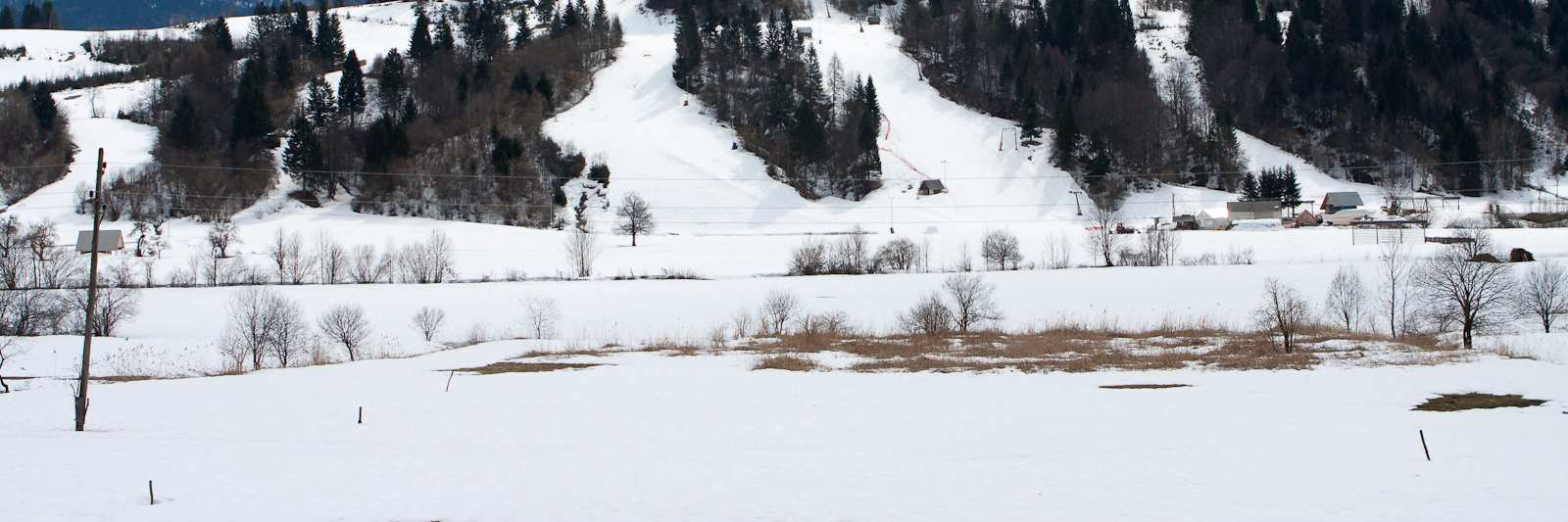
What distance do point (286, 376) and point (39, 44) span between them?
5300 inches

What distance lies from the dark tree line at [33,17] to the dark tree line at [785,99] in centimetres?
10557

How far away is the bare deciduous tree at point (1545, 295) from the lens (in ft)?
140

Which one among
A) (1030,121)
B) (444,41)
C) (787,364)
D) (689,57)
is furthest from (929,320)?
(444,41)

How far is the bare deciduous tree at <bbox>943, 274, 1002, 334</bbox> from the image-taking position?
1864 inches

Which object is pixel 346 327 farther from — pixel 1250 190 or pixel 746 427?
pixel 1250 190

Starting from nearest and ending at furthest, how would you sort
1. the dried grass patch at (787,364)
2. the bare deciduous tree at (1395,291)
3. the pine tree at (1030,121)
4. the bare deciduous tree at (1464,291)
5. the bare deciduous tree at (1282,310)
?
1. the dried grass patch at (787,364)
2. the bare deciduous tree at (1282,310)
3. the bare deciduous tree at (1464,291)
4. the bare deciduous tree at (1395,291)
5. the pine tree at (1030,121)

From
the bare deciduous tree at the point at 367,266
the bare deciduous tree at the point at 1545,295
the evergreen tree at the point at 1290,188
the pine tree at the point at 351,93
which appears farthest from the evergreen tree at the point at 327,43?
the bare deciduous tree at the point at 1545,295

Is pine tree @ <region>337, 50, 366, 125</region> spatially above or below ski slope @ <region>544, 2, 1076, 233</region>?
above

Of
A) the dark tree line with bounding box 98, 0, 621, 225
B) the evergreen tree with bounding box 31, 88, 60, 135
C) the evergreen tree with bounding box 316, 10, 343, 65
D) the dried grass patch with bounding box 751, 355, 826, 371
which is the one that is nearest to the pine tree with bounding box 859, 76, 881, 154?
the dark tree line with bounding box 98, 0, 621, 225

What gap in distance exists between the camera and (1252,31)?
119 m

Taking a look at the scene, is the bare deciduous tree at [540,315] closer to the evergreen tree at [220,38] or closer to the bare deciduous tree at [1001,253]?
the bare deciduous tree at [1001,253]

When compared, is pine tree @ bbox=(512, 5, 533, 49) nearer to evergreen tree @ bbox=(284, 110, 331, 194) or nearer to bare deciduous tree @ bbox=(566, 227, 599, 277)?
evergreen tree @ bbox=(284, 110, 331, 194)

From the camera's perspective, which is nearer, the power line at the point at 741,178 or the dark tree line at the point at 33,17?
the power line at the point at 741,178

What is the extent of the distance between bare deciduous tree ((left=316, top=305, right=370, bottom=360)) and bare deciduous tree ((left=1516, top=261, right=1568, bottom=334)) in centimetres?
5252
